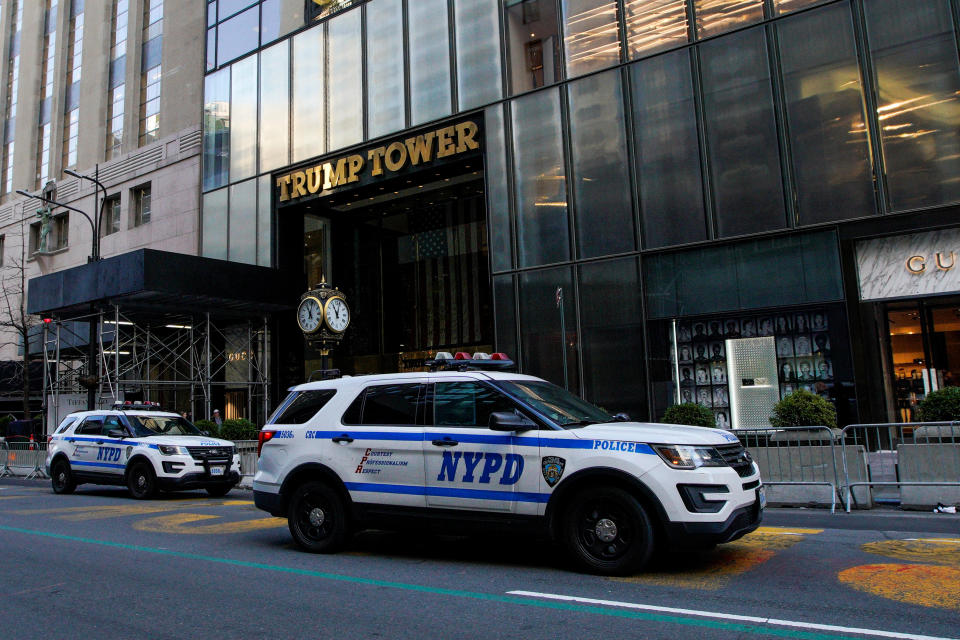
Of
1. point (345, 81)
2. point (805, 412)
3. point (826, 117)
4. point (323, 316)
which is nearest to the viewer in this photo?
point (805, 412)

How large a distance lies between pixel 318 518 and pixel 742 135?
1233 centimetres

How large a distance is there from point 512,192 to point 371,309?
34.1 ft

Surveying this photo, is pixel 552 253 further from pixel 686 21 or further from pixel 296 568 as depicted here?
pixel 296 568

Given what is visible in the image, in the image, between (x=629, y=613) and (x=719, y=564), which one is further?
(x=719, y=564)

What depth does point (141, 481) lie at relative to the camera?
14047 millimetres

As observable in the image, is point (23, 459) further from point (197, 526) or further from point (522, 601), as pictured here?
point (522, 601)

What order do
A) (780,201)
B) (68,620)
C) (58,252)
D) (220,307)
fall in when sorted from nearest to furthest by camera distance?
(68,620) → (780,201) → (220,307) → (58,252)

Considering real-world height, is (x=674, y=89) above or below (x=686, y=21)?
below

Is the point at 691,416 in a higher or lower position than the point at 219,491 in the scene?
higher

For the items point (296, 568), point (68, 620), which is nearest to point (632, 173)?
point (296, 568)

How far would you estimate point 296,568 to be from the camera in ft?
22.3

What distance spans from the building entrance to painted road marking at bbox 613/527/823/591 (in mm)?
16421

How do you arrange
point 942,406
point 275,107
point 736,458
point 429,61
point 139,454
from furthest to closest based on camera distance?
point 275,107 < point 429,61 < point 139,454 < point 942,406 < point 736,458

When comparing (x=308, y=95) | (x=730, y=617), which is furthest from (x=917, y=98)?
(x=308, y=95)
